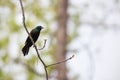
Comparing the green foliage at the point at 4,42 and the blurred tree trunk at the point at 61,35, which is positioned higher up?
the blurred tree trunk at the point at 61,35

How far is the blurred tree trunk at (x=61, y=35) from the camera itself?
7330 mm

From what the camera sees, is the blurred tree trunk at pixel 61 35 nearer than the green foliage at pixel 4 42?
Yes

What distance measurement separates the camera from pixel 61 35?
25.7ft

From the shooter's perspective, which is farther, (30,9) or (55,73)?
(30,9)

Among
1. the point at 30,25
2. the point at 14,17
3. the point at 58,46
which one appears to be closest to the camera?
the point at 58,46

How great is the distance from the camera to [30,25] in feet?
29.6

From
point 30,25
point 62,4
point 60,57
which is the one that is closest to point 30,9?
point 30,25

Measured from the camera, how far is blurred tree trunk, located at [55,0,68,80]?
733cm

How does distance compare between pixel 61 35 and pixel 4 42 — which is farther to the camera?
pixel 4 42

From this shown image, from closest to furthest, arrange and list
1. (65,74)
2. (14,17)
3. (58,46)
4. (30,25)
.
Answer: (65,74) < (58,46) < (30,25) < (14,17)

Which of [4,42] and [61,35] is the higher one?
[61,35]

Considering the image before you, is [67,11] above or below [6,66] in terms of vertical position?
above

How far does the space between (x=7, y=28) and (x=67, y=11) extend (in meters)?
1.90

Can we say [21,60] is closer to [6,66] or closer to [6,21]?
[6,66]
